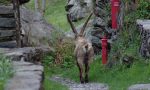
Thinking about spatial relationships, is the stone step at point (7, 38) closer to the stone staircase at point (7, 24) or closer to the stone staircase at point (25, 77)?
the stone staircase at point (7, 24)

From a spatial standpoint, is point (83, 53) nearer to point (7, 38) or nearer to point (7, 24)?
point (7, 38)

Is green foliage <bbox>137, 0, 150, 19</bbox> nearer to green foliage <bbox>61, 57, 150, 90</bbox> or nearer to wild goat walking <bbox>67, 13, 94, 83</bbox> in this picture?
green foliage <bbox>61, 57, 150, 90</bbox>

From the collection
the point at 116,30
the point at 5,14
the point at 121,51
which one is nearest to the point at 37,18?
the point at 5,14

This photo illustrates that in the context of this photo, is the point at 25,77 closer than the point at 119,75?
Yes

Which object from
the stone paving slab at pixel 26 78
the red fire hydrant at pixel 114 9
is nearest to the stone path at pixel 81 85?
the stone paving slab at pixel 26 78

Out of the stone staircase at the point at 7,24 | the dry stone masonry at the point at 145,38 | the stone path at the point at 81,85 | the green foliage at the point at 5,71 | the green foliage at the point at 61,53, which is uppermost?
the green foliage at the point at 5,71

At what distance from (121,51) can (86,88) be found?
2200mm

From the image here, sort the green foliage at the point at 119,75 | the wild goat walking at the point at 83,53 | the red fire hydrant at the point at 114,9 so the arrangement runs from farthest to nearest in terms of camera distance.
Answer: the red fire hydrant at the point at 114,9 < the wild goat walking at the point at 83,53 < the green foliage at the point at 119,75

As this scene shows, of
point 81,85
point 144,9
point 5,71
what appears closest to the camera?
point 5,71

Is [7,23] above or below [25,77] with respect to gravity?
below

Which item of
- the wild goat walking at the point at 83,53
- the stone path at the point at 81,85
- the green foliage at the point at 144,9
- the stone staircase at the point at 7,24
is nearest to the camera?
the stone path at the point at 81,85

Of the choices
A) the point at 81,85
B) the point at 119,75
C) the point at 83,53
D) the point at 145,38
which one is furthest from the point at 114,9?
the point at 81,85

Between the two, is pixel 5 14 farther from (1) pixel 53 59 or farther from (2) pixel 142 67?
(2) pixel 142 67

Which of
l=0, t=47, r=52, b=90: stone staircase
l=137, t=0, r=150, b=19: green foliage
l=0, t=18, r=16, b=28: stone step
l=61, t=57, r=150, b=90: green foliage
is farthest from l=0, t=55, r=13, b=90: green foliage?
l=0, t=18, r=16, b=28: stone step
